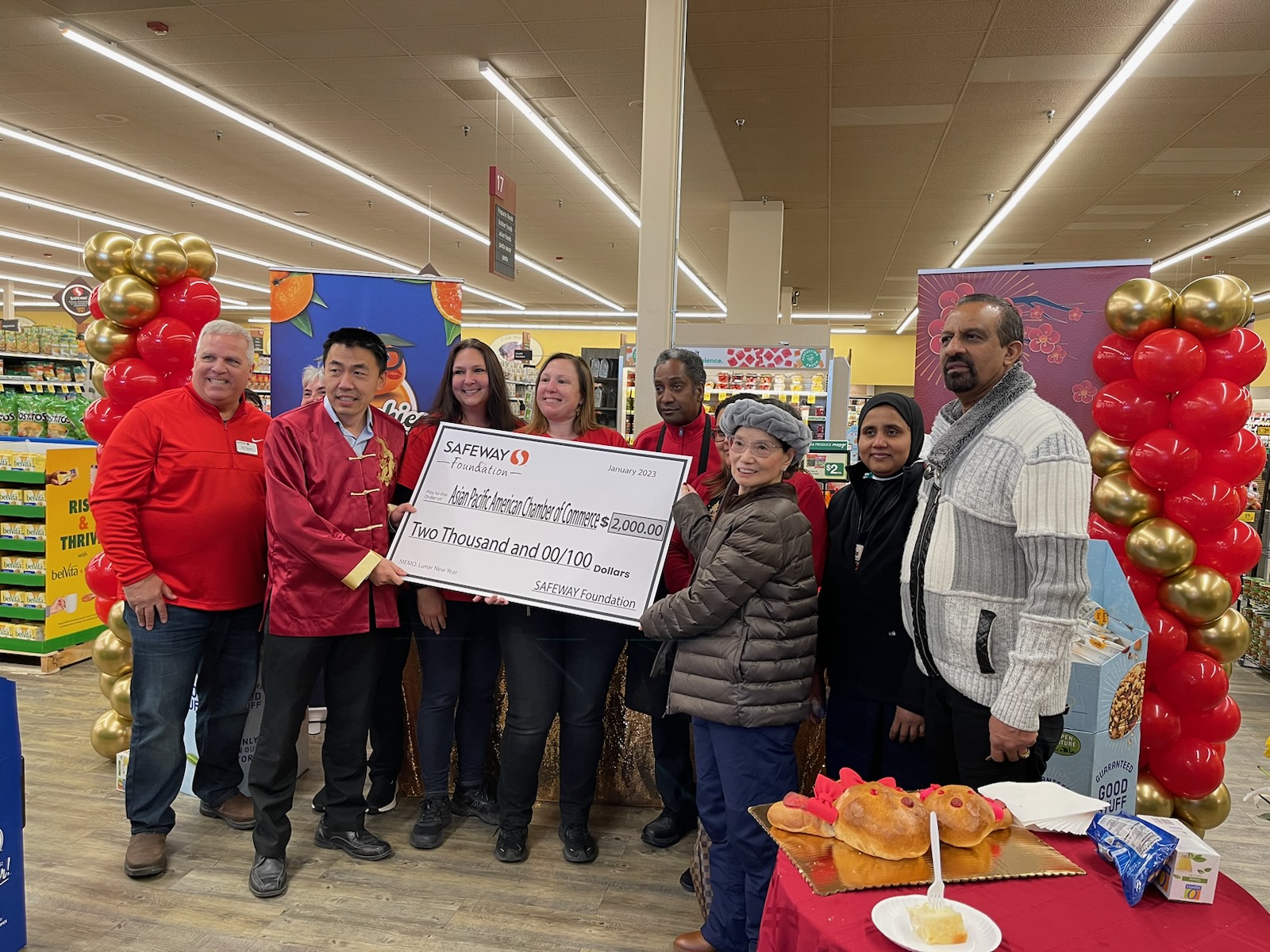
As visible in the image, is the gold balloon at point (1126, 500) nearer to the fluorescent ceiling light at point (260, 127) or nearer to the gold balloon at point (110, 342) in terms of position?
the gold balloon at point (110, 342)

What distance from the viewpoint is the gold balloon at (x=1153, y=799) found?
3.36 m

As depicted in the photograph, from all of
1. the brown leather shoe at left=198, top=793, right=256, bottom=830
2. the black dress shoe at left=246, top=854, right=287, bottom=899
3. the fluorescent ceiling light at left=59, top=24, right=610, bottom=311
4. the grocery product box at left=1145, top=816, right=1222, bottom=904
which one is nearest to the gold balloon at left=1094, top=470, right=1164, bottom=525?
the grocery product box at left=1145, top=816, right=1222, bottom=904

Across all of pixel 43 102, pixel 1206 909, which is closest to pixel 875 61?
pixel 1206 909

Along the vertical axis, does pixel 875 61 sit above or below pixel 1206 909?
above

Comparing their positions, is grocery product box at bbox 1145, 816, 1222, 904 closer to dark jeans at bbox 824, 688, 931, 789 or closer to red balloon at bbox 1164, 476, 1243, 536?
dark jeans at bbox 824, 688, 931, 789

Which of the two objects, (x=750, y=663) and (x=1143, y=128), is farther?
(x=1143, y=128)

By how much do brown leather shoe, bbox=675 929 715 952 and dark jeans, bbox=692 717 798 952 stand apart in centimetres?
13

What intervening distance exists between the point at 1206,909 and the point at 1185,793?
2544 millimetres

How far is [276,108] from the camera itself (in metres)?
8.01

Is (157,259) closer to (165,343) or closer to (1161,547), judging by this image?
(165,343)

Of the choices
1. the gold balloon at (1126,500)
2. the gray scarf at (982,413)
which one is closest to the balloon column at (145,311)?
the gray scarf at (982,413)

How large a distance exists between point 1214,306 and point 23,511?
6.32 meters

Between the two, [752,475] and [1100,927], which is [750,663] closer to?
[752,475]

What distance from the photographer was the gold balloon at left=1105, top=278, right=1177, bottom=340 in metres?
3.33
